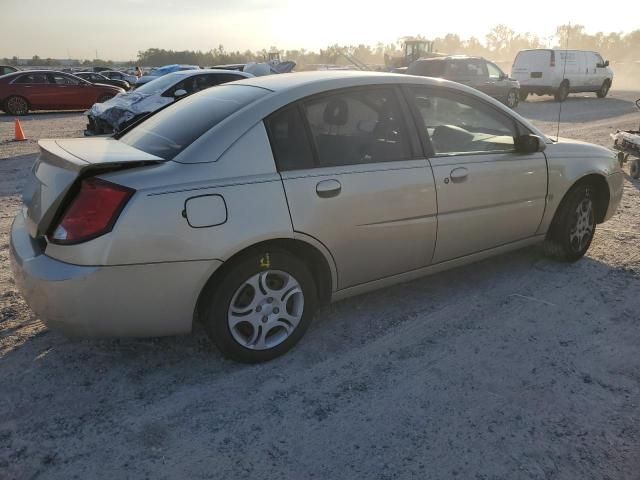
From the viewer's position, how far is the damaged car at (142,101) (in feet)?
33.8

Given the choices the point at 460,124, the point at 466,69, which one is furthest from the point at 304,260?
the point at 466,69

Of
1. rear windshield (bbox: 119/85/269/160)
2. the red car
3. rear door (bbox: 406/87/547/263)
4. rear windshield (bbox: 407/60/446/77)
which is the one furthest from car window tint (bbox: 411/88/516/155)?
the red car

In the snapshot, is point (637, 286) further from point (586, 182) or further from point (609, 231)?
point (609, 231)

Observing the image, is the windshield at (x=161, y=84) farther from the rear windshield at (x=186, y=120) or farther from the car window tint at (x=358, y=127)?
the car window tint at (x=358, y=127)

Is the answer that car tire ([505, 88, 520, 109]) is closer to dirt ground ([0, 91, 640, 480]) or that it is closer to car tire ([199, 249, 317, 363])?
dirt ground ([0, 91, 640, 480])

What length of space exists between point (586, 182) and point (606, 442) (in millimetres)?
2693

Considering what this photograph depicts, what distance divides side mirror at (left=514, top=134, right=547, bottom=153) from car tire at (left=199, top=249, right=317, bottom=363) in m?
1.98

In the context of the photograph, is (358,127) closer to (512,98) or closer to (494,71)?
(494,71)

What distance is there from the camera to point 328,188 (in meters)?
3.17

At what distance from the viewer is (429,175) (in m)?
3.59

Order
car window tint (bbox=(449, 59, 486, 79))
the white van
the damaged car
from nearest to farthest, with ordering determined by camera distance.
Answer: the damaged car < car window tint (bbox=(449, 59, 486, 79)) < the white van

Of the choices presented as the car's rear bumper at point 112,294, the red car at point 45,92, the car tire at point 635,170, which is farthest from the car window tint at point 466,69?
the car's rear bumper at point 112,294

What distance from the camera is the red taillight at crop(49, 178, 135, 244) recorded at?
2625 mm

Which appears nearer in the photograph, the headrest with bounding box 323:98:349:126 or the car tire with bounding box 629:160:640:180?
the headrest with bounding box 323:98:349:126
